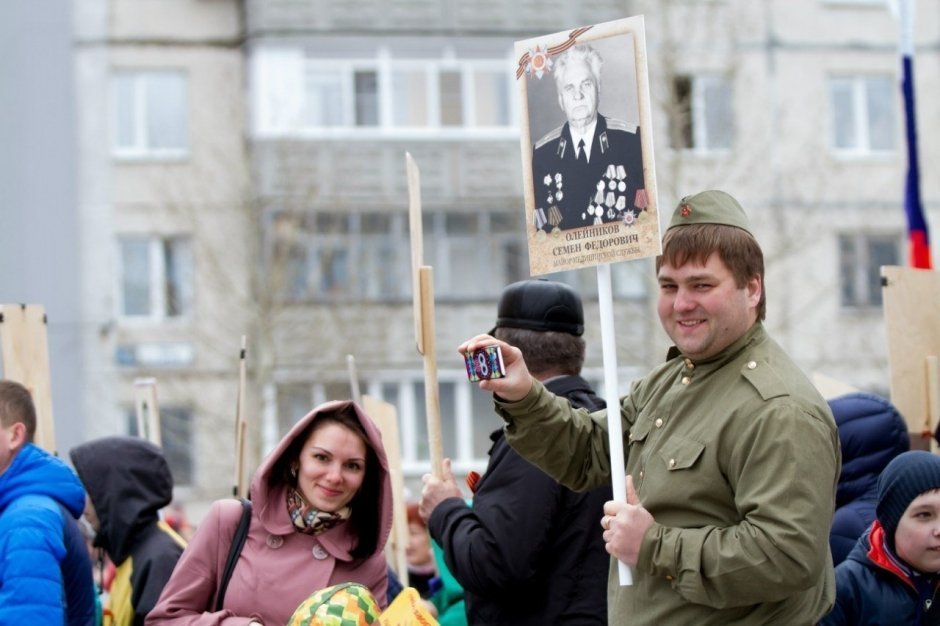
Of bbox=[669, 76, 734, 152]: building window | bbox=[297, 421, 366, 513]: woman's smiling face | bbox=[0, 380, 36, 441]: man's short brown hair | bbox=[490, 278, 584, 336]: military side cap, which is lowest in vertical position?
bbox=[297, 421, 366, 513]: woman's smiling face

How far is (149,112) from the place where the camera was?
25859 mm

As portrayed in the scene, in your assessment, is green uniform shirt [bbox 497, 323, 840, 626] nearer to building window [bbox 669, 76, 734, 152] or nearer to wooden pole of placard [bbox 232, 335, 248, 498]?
wooden pole of placard [bbox 232, 335, 248, 498]

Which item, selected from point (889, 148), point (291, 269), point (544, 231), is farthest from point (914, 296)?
point (889, 148)

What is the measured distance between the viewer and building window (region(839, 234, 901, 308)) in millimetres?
26828

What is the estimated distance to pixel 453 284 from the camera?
25828 millimetres

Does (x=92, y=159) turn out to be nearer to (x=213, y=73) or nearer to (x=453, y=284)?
(x=213, y=73)

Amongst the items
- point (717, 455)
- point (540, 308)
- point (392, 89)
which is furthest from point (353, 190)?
point (717, 455)

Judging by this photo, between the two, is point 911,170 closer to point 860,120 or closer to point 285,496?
point 285,496

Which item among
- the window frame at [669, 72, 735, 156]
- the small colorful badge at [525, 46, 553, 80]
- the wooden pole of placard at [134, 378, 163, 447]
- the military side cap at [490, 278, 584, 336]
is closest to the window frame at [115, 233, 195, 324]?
the window frame at [669, 72, 735, 156]

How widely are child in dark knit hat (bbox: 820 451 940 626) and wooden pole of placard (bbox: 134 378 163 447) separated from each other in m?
3.45

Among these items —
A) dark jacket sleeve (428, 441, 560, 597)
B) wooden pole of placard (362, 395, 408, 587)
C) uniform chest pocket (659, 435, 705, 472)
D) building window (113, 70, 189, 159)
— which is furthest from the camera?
building window (113, 70, 189, 159)

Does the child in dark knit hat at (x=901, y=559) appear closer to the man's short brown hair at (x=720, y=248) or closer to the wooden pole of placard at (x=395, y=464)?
the man's short brown hair at (x=720, y=248)

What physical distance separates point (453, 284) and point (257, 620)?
21688 millimetres

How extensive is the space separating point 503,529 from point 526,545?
3.3 inches
